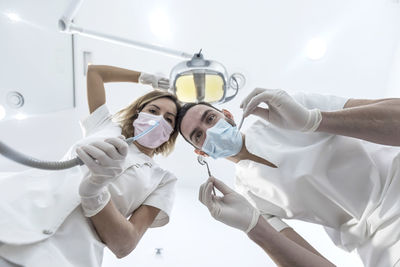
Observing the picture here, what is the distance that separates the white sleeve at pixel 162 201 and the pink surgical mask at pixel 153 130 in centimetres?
21

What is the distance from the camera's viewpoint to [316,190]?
1259mm

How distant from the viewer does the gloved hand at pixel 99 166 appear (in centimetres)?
86

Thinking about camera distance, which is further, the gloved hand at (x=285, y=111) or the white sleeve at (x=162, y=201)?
the white sleeve at (x=162, y=201)

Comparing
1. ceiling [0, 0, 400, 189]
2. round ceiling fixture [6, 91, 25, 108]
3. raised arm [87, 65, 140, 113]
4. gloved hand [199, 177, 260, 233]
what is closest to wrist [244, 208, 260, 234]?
gloved hand [199, 177, 260, 233]

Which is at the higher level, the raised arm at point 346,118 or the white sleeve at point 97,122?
the raised arm at point 346,118

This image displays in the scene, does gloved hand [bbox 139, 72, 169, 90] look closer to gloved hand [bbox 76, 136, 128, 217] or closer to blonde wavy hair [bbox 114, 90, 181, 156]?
blonde wavy hair [bbox 114, 90, 181, 156]

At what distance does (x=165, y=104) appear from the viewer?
1512 mm

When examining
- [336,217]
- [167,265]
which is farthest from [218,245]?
[336,217]

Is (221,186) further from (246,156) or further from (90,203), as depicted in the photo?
(90,203)

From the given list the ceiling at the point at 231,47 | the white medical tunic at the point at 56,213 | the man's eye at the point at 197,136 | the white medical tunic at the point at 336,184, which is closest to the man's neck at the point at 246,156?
the white medical tunic at the point at 336,184

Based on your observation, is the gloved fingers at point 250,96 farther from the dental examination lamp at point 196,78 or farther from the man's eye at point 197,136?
the man's eye at point 197,136

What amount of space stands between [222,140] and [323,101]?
1.69 ft

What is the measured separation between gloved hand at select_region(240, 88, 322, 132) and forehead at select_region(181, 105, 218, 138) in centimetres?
33

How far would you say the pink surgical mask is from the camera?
1.40 metres
